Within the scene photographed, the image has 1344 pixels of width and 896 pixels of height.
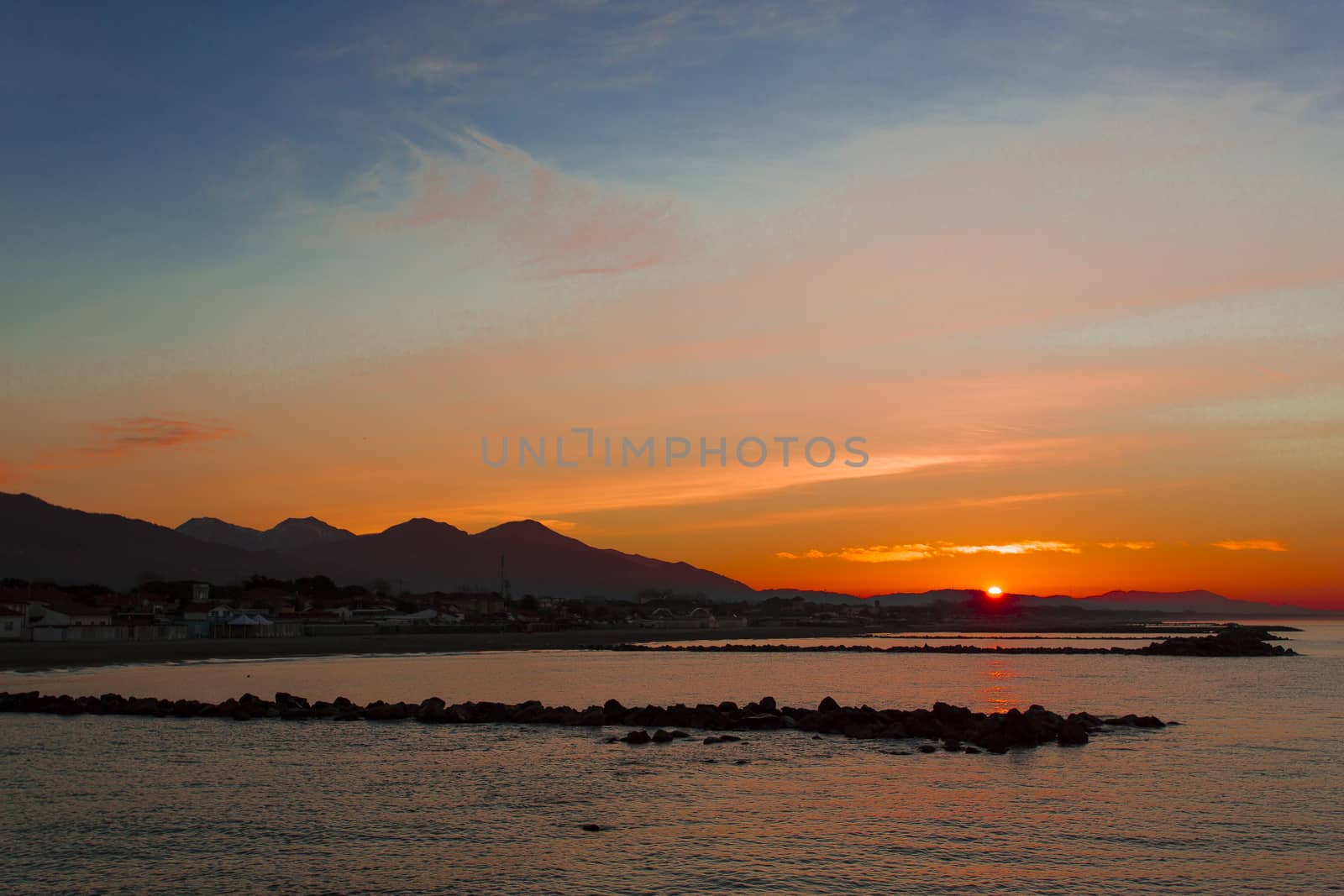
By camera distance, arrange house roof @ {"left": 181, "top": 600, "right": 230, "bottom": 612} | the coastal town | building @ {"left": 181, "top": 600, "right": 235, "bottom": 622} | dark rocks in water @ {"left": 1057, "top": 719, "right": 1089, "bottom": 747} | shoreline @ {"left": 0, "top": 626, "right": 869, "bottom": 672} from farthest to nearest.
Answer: house roof @ {"left": 181, "top": 600, "right": 230, "bottom": 612} < building @ {"left": 181, "top": 600, "right": 235, "bottom": 622} < the coastal town < shoreline @ {"left": 0, "top": 626, "right": 869, "bottom": 672} < dark rocks in water @ {"left": 1057, "top": 719, "right": 1089, "bottom": 747}

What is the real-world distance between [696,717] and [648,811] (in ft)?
48.1

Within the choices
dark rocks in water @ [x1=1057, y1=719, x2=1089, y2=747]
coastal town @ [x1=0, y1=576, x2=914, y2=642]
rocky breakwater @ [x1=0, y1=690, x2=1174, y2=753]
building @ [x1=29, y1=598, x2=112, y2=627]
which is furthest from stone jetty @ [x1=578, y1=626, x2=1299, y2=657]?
dark rocks in water @ [x1=1057, y1=719, x2=1089, y2=747]

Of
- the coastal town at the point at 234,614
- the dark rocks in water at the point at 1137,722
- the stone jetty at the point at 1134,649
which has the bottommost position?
the stone jetty at the point at 1134,649

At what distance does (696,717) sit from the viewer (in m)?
36.5

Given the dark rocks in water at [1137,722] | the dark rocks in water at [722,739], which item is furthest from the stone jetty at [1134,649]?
the dark rocks in water at [722,739]

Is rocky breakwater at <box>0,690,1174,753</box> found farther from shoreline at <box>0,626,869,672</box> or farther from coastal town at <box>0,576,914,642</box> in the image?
coastal town at <box>0,576,914,642</box>

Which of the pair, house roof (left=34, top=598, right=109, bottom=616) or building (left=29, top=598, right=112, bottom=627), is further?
house roof (left=34, top=598, right=109, bottom=616)

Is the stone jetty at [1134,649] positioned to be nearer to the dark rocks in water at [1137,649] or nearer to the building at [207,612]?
the dark rocks in water at [1137,649]

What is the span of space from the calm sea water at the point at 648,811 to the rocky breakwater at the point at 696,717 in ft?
3.78

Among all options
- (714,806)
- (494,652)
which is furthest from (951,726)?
(494,652)

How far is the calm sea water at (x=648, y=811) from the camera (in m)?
17.2

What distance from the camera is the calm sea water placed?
1716cm

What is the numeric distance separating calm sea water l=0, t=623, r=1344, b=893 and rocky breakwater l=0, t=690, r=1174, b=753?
1.15 metres

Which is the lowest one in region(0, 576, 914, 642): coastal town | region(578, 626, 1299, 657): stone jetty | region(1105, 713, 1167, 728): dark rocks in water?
region(578, 626, 1299, 657): stone jetty
